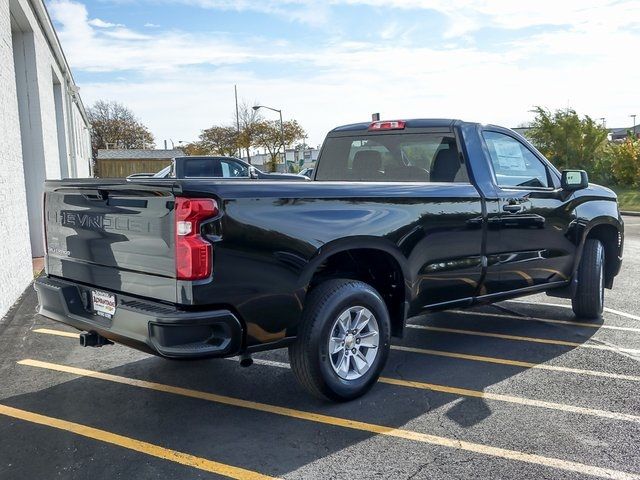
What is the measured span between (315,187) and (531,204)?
2.47m

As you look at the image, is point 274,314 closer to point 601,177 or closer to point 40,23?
point 40,23

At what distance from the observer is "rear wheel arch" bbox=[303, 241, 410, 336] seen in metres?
4.12

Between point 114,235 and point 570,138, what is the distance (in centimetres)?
2626

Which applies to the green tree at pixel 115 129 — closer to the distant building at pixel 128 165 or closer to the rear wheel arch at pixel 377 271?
the distant building at pixel 128 165

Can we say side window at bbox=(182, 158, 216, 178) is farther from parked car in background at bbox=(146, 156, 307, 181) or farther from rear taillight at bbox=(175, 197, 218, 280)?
rear taillight at bbox=(175, 197, 218, 280)

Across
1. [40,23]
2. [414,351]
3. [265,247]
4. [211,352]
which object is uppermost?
[40,23]

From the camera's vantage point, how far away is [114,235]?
11.9 feet

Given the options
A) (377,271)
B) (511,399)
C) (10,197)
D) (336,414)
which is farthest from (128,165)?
(511,399)

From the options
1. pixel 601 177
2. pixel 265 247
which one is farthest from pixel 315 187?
pixel 601 177

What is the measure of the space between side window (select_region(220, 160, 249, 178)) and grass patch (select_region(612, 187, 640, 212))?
47.9 ft

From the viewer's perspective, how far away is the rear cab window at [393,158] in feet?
16.8

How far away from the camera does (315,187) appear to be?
3.75 metres

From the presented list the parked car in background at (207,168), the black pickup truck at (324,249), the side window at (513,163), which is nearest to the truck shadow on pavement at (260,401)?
the black pickup truck at (324,249)

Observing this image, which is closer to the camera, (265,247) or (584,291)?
(265,247)
